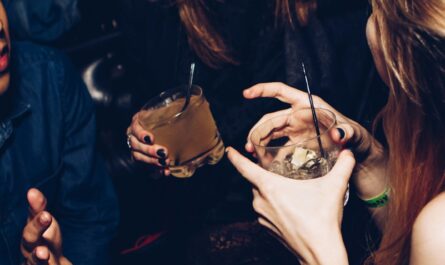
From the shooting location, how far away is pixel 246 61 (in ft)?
6.82

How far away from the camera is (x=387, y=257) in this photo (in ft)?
4.46

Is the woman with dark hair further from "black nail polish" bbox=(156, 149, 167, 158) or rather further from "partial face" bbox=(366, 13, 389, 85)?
"black nail polish" bbox=(156, 149, 167, 158)

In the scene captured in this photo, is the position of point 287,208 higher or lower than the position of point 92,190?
higher

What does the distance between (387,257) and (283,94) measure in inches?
25.4

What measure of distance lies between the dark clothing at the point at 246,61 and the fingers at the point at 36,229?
1.01 m

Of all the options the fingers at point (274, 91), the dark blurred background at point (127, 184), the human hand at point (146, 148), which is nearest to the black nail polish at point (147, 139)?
the human hand at point (146, 148)

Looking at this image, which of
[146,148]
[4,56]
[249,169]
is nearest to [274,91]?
[249,169]

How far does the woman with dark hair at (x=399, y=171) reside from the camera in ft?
3.34

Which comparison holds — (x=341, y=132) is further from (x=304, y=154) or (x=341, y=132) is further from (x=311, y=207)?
(x=311, y=207)

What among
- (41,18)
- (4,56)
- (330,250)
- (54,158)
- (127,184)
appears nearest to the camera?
(330,250)

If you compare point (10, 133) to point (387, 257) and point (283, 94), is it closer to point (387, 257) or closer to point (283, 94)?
point (283, 94)

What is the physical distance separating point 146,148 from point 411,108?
98 centimetres

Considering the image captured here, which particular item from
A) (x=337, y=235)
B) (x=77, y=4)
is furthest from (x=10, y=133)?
(x=337, y=235)

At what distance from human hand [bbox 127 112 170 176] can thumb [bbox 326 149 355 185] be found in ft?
2.26
